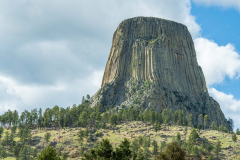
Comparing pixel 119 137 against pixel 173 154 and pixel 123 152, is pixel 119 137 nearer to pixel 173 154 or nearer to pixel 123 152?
pixel 123 152

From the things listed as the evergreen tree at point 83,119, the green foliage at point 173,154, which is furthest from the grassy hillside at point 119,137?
the green foliage at point 173,154

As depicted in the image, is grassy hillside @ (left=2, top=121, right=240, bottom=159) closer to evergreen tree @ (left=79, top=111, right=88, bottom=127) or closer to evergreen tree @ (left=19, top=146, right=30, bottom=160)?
evergreen tree @ (left=79, top=111, right=88, bottom=127)

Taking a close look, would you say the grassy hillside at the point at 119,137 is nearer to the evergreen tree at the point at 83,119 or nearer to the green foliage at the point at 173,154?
the evergreen tree at the point at 83,119

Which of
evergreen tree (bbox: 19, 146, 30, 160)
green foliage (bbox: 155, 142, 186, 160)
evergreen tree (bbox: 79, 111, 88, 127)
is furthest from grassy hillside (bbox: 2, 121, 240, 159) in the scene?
green foliage (bbox: 155, 142, 186, 160)

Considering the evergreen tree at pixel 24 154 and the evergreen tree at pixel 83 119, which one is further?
the evergreen tree at pixel 83 119

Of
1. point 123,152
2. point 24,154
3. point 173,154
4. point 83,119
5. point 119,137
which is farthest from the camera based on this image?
point 83,119

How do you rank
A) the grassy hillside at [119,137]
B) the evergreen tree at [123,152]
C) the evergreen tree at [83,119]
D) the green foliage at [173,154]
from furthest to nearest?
1. the evergreen tree at [83,119]
2. the grassy hillside at [119,137]
3. the evergreen tree at [123,152]
4. the green foliage at [173,154]

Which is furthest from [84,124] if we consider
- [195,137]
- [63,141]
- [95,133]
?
[195,137]

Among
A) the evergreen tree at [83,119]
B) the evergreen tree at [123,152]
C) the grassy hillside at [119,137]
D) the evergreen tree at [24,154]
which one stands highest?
the evergreen tree at [83,119]

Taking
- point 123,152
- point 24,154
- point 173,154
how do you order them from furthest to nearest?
point 24,154
point 123,152
point 173,154

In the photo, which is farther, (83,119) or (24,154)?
(83,119)

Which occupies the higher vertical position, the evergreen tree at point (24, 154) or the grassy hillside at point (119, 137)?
the grassy hillside at point (119, 137)

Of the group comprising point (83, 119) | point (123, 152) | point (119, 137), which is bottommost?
point (119, 137)

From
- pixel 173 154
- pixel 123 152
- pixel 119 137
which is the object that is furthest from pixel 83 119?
pixel 173 154
